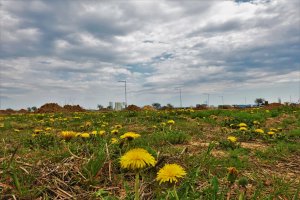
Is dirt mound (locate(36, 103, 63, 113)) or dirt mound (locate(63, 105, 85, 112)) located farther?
dirt mound (locate(63, 105, 85, 112))

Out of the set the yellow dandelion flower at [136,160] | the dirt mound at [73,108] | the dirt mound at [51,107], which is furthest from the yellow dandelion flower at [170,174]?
the dirt mound at [73,108]

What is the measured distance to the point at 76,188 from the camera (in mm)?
2869

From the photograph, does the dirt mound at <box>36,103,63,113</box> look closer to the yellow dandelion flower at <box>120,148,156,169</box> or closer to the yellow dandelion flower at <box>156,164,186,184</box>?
the yellow dandelion flower at <box>156,164,186,184</box>

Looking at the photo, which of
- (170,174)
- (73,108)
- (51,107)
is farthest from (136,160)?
(73,108)

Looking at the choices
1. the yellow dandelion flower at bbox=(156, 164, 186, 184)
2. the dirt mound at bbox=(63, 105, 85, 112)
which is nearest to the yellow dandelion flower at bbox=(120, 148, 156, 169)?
the yellow dandelion flower at bbox=(156, 164, 186, 184)

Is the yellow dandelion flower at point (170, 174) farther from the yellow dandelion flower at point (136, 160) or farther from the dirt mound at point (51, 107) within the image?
the dirt mound at point (51, 107)

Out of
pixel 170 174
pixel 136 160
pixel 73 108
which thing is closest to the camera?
pixel 136 160

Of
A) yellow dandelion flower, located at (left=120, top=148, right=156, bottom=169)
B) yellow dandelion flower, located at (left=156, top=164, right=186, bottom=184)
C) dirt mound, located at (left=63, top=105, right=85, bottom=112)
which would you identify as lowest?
yellow dandelion flower, located at (left=156, top=164, right=186, bottom=184)

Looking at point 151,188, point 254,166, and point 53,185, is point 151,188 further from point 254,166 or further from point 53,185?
point 254,166

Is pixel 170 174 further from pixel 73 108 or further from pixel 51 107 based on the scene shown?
pixel 73 108

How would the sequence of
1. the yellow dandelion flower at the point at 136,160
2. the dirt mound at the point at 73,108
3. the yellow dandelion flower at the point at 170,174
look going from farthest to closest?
the dirt mound at the point at 73,108, the yellow dandelion flower at the point at 170,174, the yellow dandelion flower at the point at 136,160

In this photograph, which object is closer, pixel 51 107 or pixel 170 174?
pixel 170 174

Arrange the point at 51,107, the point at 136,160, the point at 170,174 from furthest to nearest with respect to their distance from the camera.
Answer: the point at 51,107
the point at 170,174
the point at 136,160

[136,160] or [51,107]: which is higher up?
[51,107]
